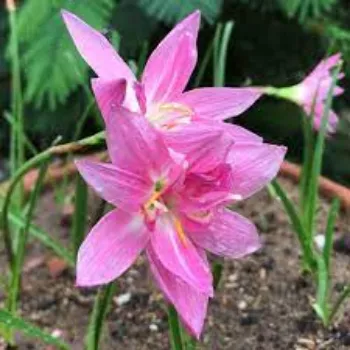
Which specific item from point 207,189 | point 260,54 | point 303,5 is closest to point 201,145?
point 207,189

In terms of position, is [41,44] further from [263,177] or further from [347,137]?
[263,177]

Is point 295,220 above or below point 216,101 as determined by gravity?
below

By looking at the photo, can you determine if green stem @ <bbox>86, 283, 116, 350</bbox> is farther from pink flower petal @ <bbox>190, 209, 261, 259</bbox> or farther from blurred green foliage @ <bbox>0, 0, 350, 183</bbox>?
blurred green foliage @ <bbox>0, 0, 350, 183</bbox>

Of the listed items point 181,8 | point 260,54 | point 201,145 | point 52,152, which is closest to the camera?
point 201,145

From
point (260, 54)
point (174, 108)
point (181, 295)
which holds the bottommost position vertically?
point (260, 54)

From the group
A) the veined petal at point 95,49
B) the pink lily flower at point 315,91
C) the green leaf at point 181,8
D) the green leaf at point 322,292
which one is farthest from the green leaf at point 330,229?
the green leaf at point 181,8

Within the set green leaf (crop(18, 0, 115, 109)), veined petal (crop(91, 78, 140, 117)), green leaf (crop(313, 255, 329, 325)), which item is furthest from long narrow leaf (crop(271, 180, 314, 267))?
green leaf (crop(18, 0, 115, 109))

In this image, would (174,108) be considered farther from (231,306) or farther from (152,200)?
(231,306)
